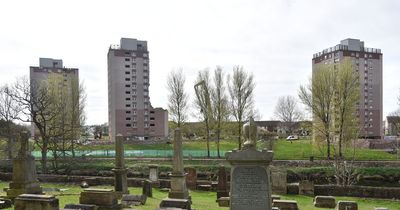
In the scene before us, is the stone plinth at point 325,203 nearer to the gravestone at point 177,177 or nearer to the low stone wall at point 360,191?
the low stone wall at point 360,191

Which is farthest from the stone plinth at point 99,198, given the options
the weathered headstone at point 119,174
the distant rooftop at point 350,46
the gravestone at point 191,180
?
the distant rooftop at point 350,46

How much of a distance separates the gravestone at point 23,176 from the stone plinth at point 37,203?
438cm

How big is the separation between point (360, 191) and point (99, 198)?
51.1 ft

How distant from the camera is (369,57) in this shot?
287 feet

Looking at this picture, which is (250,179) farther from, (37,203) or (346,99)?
(346,99)

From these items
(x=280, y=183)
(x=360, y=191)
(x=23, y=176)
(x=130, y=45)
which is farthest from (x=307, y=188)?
(x=130, y=45)

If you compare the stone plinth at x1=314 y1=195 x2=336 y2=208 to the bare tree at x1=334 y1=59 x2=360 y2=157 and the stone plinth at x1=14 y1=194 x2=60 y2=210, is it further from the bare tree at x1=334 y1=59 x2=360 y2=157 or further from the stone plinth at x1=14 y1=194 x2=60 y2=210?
the bare tree at x1=334 y1=59 x2=360 y2=157

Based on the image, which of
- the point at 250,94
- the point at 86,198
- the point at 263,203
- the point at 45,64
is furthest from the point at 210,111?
the point at 45,64

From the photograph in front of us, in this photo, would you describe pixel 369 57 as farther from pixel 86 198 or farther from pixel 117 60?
pixel 86 198

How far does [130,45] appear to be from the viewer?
84.6 meters

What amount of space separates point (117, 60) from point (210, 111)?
43717mm

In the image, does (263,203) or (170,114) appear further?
(170,114)

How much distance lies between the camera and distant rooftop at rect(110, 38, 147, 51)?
84.2m

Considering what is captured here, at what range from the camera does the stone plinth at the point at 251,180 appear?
8.87 m
